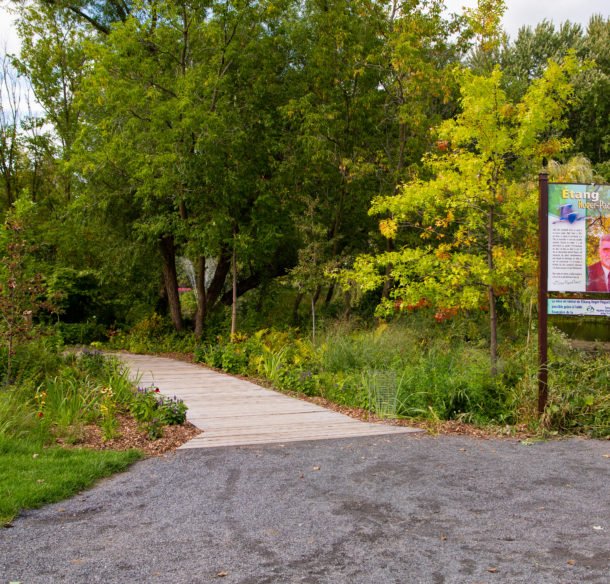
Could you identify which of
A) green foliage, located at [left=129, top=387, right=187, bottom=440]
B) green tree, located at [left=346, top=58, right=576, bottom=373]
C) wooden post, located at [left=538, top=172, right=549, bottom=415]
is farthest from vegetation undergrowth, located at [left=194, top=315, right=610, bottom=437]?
green foliage, located at [left=129, top=387, right=187, bottom=440]

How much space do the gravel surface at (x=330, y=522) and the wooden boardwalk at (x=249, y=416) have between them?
0.50 m

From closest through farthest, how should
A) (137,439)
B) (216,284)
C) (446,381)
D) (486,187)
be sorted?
1. (137,439)
2. (446,381)
3. (486,187)
4. (216,284)

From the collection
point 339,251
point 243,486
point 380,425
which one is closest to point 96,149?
point 339,251

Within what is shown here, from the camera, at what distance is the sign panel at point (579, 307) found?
608cm

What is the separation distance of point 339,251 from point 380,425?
8923 millimetres

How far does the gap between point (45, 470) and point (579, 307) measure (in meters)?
5.54

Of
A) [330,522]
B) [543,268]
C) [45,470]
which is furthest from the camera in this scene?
[543,268]

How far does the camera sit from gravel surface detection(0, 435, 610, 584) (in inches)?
119

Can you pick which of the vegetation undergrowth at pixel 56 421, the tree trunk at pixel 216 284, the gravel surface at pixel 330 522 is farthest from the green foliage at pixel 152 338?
the gravel surface at pixel 330 522

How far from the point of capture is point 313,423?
6.38 m

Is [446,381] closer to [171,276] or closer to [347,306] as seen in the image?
[347,306]

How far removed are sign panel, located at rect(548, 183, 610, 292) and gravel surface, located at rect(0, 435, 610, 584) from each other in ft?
6.15

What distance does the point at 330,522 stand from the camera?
12.0 ft

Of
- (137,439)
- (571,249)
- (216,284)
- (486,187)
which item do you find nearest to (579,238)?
(571,249)
